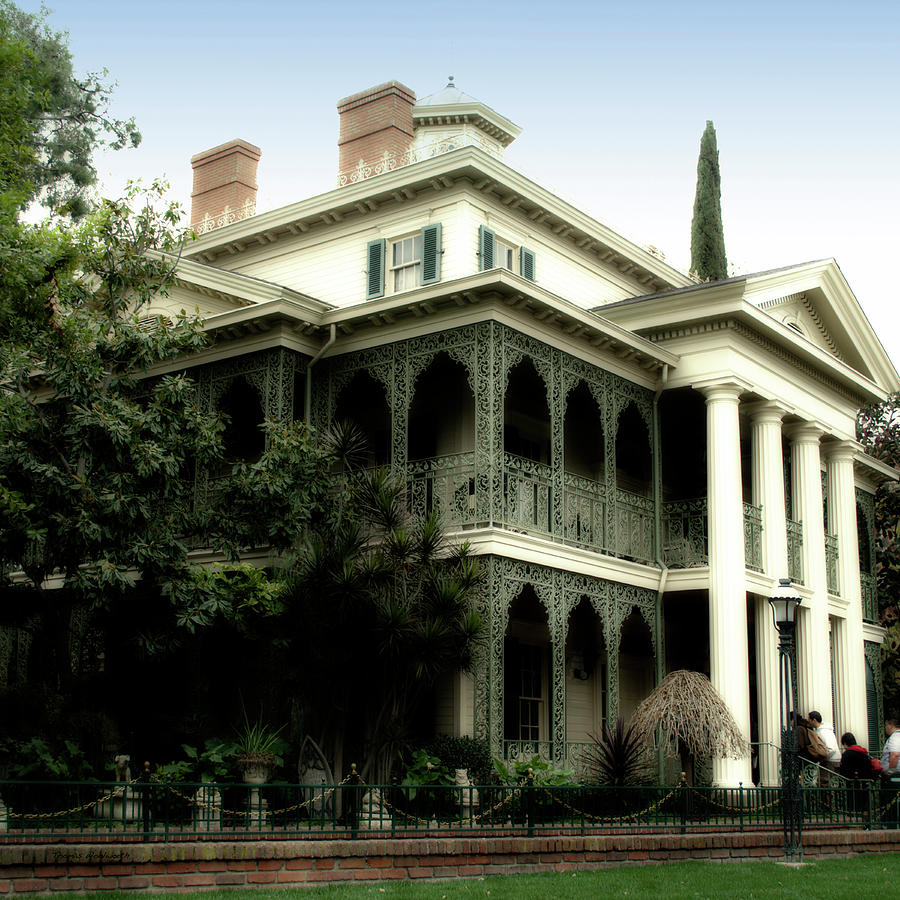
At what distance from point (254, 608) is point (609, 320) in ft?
27.5

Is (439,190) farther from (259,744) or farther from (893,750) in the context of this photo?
(893,750)

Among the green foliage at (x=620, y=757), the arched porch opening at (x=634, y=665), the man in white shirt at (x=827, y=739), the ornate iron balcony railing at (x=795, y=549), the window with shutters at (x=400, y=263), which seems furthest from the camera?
the arched porch opening at (x=634, y=665)

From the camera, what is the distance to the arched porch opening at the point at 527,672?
74.5ft

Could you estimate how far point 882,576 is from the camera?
3434 cm

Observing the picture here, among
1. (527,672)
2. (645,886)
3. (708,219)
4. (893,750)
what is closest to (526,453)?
(527,672)

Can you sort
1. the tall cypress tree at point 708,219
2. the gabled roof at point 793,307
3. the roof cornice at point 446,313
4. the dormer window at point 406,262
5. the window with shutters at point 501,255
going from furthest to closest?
the tall cypress tree at point 708,219
the dormer window at point 406,262
the window with shutters at point 501,255
the gabled roof at point 793,307
the roof cornice at point 446,313

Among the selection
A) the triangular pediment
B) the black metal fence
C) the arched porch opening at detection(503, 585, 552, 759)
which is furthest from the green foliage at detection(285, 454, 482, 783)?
the triangular pediment

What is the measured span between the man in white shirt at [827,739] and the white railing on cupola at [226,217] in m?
15.3

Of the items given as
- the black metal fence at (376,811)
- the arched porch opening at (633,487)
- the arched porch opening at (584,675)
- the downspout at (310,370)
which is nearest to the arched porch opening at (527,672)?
the arched porch opening at (584,675)

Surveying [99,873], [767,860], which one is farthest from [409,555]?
[99,873]

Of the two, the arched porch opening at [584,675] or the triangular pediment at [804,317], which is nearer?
the arched porch opening at [584,675]

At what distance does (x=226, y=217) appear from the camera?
2844 centimetres

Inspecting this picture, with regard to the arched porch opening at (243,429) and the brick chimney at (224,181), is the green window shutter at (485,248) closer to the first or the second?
the arched porch opening at (243,429)

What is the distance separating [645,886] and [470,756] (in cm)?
531
